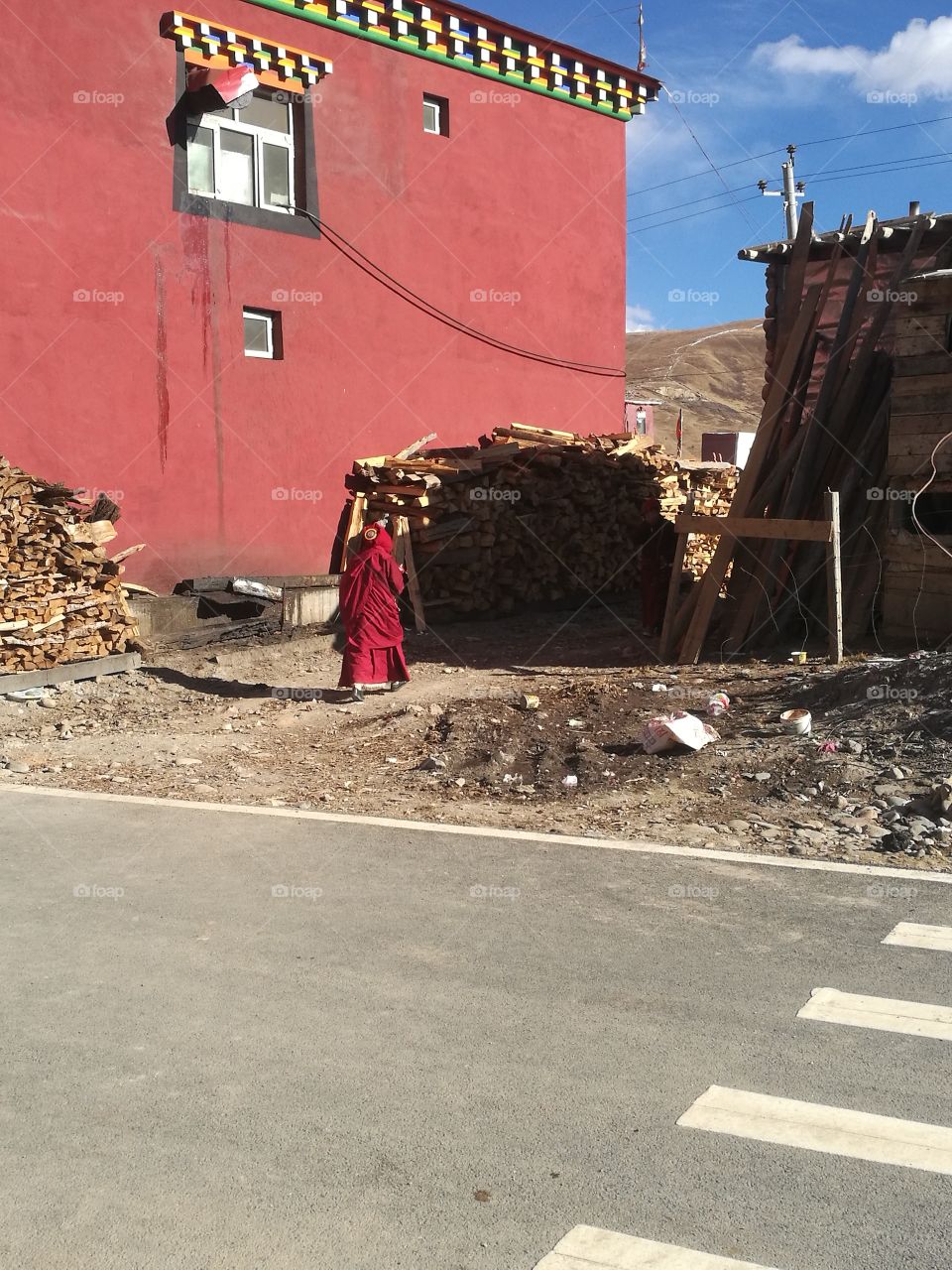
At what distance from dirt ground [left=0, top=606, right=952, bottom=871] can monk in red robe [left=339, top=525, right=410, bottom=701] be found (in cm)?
24

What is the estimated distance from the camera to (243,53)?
52.8 feet

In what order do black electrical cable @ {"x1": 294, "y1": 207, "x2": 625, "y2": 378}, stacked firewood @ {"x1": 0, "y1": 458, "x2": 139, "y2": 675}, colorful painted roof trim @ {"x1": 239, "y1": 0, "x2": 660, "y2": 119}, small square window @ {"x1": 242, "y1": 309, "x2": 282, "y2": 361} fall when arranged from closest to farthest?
stacked firewood @ {"x1": 0, "y1": 458, "x2": 139, "y2": 675} < small square window @ {"x1": 242, "y1": 309, "x2": 282, "y2": 361} < colorful painted roof trim @ {"x1": 239, "y1": 0, "x2": 660, "y2": 119} < black electrical cable @ {"x1": 294, "y1": 207, "x2": 625, "y2": 378}

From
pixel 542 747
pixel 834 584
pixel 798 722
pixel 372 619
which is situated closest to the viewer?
pixel 798 722

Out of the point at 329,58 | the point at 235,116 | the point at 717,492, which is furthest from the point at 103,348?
the point at 717,492

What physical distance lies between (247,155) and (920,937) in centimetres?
1469

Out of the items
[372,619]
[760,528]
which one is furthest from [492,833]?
[760,528]

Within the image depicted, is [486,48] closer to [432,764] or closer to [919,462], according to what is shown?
[919,462]

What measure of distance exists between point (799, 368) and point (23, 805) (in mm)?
9355

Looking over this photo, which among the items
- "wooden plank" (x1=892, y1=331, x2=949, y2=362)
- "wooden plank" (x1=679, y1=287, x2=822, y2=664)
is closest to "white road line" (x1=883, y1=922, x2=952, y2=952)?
"wooden plank" (x1=679, y1=287, x2=822, y2=664)

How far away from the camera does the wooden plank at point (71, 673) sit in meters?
11.9

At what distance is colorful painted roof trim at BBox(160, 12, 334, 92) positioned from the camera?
15.4 meters

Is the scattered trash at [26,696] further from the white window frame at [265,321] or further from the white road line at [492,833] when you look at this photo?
the white window frame at [265,321]

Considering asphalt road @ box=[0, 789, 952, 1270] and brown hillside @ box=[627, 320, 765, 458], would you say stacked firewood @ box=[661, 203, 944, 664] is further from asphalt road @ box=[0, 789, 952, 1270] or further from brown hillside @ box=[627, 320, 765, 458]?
brown hillside @ box=[627, 320, 765, 458]

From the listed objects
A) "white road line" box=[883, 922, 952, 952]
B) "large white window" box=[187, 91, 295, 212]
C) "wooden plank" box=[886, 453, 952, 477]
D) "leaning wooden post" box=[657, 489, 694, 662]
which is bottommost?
"white road line" box=[883, 922, 952, 952]
